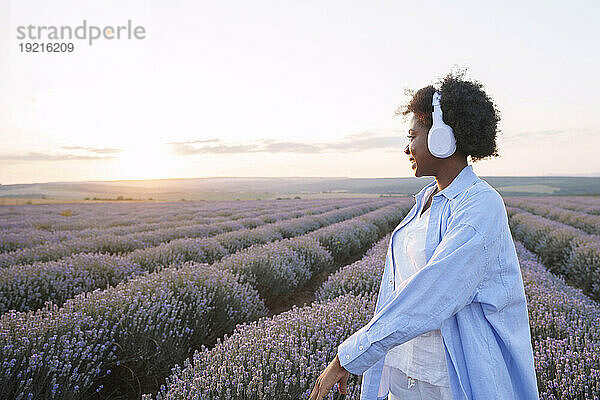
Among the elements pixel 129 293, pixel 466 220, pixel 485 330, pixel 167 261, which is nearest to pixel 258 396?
pixel 485 330

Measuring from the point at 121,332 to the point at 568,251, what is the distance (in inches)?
316

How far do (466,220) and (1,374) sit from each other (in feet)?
8.65

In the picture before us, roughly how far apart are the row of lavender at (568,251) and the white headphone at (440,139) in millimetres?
5948

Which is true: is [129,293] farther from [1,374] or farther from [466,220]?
[466,220]

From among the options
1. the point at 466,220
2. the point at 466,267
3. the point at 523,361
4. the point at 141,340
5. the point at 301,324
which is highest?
the point at 466,220

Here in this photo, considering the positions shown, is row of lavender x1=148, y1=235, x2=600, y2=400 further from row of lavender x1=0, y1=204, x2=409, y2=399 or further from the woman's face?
the woman's face

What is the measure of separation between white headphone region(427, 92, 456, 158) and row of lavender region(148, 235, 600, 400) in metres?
1.36

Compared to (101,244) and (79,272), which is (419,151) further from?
(101,244)

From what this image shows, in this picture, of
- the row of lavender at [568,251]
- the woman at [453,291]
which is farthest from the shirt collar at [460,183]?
the row of lavender at [568,251]

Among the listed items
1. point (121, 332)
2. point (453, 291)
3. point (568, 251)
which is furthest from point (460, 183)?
point (568, 251)

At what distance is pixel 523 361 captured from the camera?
1.29 meters

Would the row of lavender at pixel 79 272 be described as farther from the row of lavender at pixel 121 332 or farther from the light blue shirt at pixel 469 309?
the light blue shirt at pixel 469 309

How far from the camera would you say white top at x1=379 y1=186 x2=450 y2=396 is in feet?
4.46

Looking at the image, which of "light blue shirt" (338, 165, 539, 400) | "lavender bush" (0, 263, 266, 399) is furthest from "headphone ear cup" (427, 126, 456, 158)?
"lavender bush" (0, 263, 266, 399)
